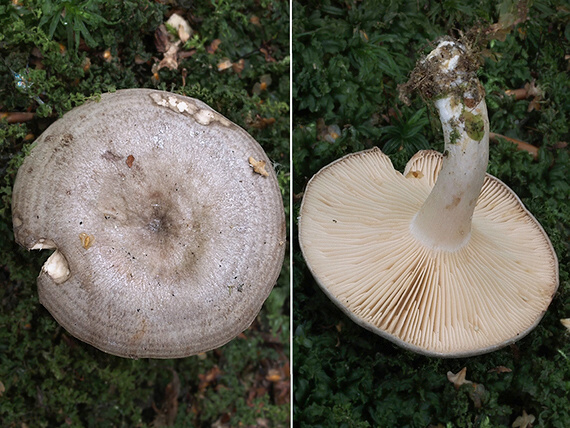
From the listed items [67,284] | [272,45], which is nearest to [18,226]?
[67,284]

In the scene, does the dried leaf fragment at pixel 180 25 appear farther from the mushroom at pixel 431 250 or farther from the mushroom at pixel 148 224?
the mushroom at pixel 431 250

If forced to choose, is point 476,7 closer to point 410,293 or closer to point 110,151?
point 410,293

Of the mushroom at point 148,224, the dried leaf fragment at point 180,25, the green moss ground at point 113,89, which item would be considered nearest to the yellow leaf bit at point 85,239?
the mushroom at point 148,224

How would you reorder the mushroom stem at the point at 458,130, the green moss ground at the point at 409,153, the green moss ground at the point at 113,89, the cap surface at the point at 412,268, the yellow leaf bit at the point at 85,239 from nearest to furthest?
→ the mushroom stem at the point at 458,130 → the yellow leaf bit at the point at 85,239 → the cap surface at the point at 412,268 → the green moss ground at the point at 113,89 → the green moss ground at the point at 409,153

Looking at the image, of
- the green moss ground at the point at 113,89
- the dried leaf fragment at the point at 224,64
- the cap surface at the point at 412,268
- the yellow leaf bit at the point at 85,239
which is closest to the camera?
the yellow leaf bit at the point at 85,239

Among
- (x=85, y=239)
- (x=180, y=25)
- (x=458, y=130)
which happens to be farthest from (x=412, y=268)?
(x=180, y=25)

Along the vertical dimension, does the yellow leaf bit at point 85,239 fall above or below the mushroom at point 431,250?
above

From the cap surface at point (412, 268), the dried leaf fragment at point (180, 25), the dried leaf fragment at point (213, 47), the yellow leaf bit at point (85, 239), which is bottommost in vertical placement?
the cap surface at point (412, 268)
